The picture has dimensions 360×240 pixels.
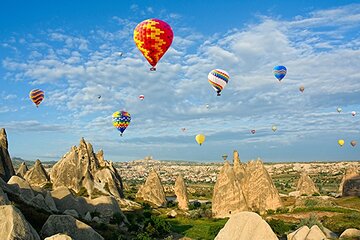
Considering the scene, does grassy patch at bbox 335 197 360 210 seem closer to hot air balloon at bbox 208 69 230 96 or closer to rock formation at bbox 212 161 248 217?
rock formation at bbox 212 161 248 217

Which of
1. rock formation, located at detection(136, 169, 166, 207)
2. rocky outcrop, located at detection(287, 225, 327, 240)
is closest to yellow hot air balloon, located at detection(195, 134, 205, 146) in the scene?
rock formation, located at detection(136, 169, 166, 207)

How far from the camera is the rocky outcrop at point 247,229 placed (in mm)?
16734

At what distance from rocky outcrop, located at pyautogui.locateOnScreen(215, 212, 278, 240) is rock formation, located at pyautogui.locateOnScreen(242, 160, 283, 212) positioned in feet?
97.2

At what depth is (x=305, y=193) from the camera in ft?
219

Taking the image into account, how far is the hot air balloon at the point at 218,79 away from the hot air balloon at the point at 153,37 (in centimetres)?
1382

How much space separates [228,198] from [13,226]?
3282cm

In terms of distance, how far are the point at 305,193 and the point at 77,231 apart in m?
54.9

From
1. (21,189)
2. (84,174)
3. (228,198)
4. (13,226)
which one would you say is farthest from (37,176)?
(13,226)

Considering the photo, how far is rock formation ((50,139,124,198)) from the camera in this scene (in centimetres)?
5703

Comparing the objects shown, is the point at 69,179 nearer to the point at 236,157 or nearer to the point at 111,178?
the point at 111,178

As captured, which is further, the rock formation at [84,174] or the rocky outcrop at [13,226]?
the rock formation at [84,174]

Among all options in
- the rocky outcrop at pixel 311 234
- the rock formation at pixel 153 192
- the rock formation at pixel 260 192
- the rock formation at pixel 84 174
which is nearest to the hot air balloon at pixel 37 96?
the rock formation at pixel 84 174

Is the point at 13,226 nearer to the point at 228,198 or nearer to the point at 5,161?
the point at 5,161

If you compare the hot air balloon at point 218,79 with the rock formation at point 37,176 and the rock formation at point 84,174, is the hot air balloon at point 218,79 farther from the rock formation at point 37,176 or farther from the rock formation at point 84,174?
the rock formation at point 37,176
